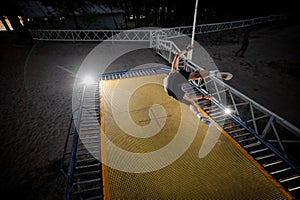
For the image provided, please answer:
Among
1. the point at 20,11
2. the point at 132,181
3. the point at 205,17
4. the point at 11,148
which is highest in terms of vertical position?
the point at 20,11

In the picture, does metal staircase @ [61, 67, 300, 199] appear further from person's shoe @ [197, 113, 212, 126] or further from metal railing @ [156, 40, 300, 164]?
person's shoe @ [197, 113, 212, 126]

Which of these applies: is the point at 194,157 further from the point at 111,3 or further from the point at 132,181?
the point at 111,3

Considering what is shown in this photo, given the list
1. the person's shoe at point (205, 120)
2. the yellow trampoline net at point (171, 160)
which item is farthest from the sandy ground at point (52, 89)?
the person's shoe at point (205, 120)

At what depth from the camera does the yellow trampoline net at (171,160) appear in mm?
2701

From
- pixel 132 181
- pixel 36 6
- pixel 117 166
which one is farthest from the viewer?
pixel 36 6

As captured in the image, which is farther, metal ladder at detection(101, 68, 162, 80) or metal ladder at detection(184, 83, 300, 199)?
metal ladder at detection(101, 68, 162, 80)

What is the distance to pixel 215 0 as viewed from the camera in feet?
74.2

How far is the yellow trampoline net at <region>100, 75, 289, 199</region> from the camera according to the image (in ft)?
8.86

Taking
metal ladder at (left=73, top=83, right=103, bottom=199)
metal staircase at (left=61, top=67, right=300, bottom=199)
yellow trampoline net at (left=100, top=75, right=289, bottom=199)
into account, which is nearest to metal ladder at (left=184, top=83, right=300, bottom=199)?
metal staircase at (left=61, top=67, right=300, bottom=199)

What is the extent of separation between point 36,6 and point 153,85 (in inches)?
728

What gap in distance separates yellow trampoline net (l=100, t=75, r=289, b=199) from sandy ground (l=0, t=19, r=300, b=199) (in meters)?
1.98

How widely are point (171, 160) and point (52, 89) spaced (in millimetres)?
7549

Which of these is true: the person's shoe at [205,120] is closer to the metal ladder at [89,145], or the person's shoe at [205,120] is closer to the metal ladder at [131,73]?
the metal ladder at [89,145]

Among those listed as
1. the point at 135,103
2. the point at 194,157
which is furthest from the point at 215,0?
the point at 194,157
